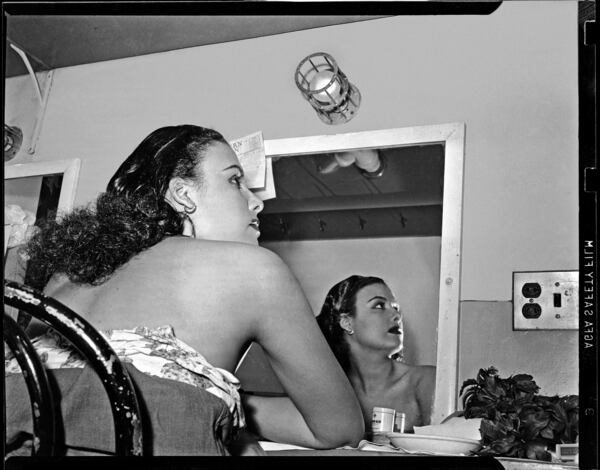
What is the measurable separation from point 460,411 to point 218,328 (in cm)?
48

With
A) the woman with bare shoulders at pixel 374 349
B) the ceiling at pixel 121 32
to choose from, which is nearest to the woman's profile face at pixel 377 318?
the woman with bare shoulders at pixel 374 349

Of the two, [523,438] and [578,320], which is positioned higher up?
[578,320]

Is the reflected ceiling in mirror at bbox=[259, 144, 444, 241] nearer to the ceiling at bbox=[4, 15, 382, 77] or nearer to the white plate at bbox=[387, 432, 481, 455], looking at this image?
the ceiling at bbox=[4, 15, 382, 77]

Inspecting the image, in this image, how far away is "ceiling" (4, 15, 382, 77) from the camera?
1.65m

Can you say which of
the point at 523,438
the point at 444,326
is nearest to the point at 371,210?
the point at 444,326

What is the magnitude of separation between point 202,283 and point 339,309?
10.6 inches

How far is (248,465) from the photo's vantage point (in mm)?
1471

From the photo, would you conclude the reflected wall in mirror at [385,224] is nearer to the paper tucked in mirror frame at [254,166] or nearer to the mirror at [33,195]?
the paper tucked in mirror frame at [254,166]

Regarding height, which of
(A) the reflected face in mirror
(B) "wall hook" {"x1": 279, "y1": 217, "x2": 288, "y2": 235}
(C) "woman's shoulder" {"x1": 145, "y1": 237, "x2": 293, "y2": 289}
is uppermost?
(B) "wall hook" {"x1": 279, "y1": 217, "x2": 288, "y2": 235}

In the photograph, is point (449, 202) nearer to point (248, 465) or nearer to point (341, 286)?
point (341, 286)

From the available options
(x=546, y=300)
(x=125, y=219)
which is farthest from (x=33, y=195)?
(x=546, y=300)

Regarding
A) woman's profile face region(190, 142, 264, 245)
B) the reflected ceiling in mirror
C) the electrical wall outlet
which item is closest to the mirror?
woman's profile face region(190, 142, 264, 245)

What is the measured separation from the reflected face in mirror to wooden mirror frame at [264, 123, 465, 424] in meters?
0.09
